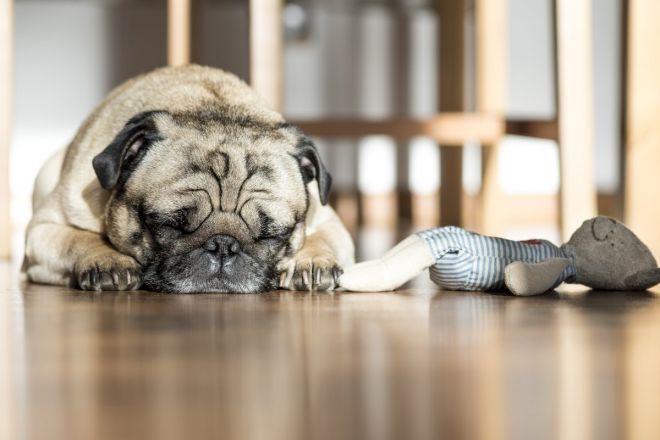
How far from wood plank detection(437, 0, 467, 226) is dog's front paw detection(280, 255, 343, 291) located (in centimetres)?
192

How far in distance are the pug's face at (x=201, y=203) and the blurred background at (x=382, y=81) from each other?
141 centimetres

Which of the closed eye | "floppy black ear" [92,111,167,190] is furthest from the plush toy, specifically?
"floppy black ear" [92,111,167,190]

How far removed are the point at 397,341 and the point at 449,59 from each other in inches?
103

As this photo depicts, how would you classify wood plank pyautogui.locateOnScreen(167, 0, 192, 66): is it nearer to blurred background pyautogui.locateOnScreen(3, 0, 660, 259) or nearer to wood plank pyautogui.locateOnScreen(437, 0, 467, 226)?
blurred background pyautogui.locateOnScreen(3, 0, 660, 259)

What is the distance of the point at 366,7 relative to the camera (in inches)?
150

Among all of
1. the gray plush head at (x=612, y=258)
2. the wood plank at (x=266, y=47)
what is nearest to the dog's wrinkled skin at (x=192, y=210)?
the gray plush head at (x=612, y=258)

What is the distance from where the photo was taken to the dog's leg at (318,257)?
63.8 inches

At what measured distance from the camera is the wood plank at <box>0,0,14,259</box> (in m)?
2.39

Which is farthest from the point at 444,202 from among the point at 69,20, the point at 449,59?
the point at 69,20

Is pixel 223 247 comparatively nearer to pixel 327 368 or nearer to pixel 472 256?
pixel 472 256

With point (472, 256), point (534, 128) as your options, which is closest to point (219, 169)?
point (472, 256)

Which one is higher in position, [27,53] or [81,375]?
[27,53]

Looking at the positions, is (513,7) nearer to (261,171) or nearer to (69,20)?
(69,20)

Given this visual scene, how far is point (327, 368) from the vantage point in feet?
3.12
